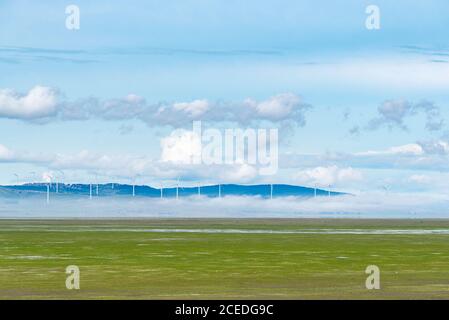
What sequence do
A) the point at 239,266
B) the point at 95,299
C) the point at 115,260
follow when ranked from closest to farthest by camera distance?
the point at 95,299 → the point at 239,266 → the point at 115,260

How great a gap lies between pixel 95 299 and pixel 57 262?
2442 centimetres

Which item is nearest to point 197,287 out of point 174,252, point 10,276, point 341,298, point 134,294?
point 134,294

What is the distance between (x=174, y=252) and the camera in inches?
3226

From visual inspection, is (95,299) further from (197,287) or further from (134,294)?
(197,287)
